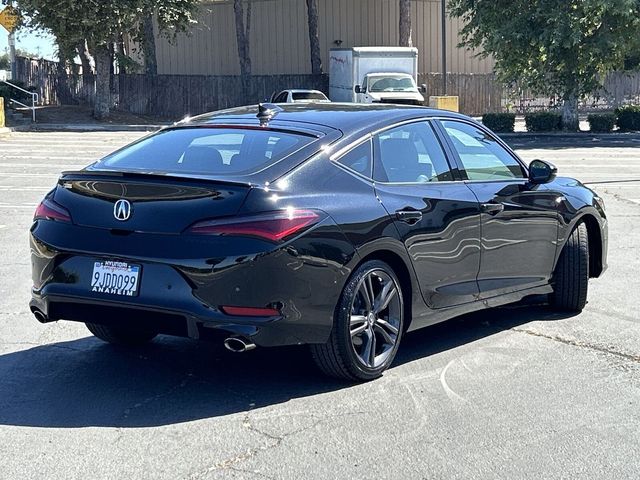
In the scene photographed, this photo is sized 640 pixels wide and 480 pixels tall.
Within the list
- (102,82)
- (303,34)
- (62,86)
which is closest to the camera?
(102,82)

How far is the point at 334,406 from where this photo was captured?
207 inches

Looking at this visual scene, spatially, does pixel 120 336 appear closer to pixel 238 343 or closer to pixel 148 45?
pixel 238 343

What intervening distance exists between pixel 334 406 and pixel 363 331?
519mm

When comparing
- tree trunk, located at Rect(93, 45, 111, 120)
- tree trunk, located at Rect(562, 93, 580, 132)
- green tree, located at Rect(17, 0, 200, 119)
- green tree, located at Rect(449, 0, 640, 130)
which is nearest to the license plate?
green tree, located at Rect(449, 0, 640, 130)

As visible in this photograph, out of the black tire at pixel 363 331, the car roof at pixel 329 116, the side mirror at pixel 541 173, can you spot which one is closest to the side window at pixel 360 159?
the car roof at pixel 329 116

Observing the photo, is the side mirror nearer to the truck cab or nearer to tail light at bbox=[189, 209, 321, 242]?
tail light at bbox=[189, 209, 321, 242]

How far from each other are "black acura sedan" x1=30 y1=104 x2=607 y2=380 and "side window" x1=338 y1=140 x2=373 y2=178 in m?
0.01

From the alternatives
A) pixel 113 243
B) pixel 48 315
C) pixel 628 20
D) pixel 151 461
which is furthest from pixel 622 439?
pixel 628 20

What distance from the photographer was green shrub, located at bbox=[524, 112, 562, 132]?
109ft

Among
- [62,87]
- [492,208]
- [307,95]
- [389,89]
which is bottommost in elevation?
[492,208]

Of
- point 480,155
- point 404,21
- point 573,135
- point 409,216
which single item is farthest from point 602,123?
point 409,216

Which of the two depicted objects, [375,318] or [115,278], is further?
[375,318]

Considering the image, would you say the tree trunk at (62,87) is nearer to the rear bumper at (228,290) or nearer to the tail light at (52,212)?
the tail light at (52,212)

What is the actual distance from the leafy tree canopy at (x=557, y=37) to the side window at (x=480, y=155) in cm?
2417
